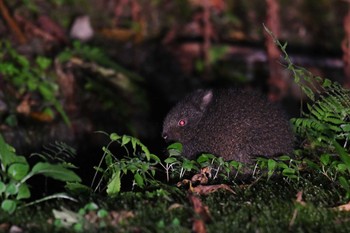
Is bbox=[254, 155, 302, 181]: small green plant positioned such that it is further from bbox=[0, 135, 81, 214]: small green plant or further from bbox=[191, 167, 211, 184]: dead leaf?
bbox=[0, 135, 81, 214]: small green plant

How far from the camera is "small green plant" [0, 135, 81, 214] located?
452 cm

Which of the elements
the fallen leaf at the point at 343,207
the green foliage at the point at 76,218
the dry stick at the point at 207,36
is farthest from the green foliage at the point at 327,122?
the dry stick at the point at 207,36

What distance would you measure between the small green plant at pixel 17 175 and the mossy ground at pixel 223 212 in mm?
96

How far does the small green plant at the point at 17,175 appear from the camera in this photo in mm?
4520

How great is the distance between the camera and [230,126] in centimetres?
663

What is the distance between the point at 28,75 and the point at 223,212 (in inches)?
253

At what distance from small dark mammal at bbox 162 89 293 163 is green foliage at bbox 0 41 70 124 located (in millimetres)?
3158

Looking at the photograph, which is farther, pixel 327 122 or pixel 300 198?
pixel 327 122

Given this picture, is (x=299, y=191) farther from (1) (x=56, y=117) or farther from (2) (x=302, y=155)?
(1) (x=56, y=117)

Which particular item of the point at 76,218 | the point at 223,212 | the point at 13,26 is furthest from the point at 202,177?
the point at 13,26

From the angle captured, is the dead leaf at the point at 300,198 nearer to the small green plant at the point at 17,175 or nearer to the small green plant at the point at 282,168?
the small green plant at the point at 282,168

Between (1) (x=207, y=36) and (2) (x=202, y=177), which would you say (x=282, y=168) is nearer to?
(2) (x=202, y=177)

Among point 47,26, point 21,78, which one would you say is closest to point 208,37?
point 47,26

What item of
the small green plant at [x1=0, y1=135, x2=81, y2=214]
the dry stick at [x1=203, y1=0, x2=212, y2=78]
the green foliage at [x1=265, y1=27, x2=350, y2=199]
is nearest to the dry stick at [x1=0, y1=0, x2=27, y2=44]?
the dry stick at [x1=203, y1=0, x2=212, y2=78]
